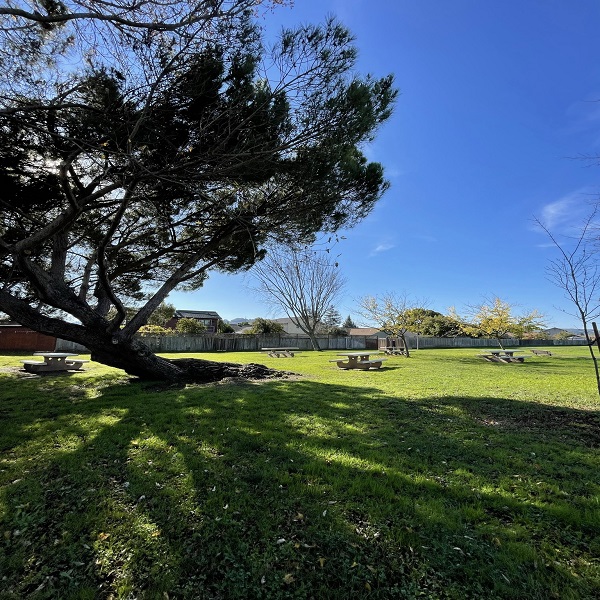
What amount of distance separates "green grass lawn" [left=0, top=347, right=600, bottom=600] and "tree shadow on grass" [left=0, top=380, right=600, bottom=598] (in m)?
0.01

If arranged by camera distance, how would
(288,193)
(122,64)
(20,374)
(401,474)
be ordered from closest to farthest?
1. (401,474)
2. (122,64)
3. (288,193)
4. (20,374)

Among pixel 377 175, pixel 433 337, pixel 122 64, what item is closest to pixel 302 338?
pixel 433 337

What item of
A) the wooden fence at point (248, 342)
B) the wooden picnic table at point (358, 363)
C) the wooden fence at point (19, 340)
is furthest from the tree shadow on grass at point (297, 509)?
the wooden fence at point (248, 342)

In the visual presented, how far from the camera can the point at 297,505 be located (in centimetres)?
282

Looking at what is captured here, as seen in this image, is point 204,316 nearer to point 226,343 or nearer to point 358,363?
point 226,343

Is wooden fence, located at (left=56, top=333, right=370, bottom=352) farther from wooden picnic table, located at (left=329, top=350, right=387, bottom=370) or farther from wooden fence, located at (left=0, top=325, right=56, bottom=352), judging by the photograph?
wooden picnic table, located at (left=329, top=350, right=387, bottom=370)

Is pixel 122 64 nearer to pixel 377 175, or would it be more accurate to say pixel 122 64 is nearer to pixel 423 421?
pixel 377 175

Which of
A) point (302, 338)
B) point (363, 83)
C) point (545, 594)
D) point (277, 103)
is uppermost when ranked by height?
point (363, 83)

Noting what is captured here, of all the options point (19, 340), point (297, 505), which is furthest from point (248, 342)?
point (297, 505)

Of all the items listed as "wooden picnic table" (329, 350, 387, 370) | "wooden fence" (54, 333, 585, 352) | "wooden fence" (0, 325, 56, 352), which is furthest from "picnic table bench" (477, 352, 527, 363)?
"wooden fence" (0, 325, 56, 352)

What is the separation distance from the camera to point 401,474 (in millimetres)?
3363

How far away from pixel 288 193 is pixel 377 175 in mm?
2167

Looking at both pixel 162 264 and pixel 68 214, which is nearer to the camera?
pixel 68 214

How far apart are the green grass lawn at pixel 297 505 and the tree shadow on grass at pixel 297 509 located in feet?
0.04
